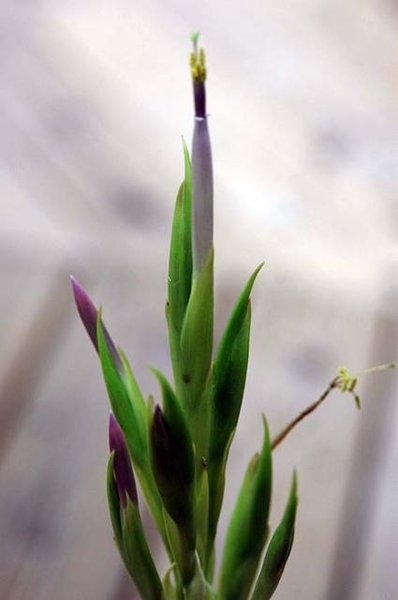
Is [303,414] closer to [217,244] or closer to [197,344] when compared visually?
[197,344]

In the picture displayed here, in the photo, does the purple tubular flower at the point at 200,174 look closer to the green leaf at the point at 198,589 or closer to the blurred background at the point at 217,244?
the green leaf at the point at 198,589

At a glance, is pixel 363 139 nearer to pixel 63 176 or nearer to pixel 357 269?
pixel 357 269

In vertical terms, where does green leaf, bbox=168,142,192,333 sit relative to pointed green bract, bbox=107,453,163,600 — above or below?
above

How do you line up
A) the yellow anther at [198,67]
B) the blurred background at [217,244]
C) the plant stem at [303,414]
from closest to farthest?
the yellow anther at [198,67]
the plant stem at [303,414]
the blurred background at [217,244]

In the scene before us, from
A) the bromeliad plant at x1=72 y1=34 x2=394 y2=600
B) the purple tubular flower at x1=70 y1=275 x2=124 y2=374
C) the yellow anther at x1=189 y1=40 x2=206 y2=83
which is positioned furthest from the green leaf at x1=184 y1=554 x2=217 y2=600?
the yellow anther at x1=189 y1=40 x2=206 y2=83

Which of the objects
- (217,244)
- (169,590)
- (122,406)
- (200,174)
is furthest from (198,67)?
(217,244)

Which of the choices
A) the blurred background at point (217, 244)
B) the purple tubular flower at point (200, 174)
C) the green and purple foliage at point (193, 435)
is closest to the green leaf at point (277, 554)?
the green and purple foliage at point (193, 435)

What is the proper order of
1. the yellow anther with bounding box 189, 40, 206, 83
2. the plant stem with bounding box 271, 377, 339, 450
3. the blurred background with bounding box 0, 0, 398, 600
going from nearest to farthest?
the yellow anther with bounding box 189, 40, 206, 83 → the plant stem with bounding box 271, 377, 339, 450 → the blurred background with bounding box 0, 0, 398, 600

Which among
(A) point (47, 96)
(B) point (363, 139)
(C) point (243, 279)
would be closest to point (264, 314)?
(C) point (243, 279)

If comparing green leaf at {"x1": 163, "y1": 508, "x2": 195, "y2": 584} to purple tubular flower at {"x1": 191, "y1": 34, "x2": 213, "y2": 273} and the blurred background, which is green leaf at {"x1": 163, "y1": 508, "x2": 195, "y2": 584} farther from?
the blurred background
